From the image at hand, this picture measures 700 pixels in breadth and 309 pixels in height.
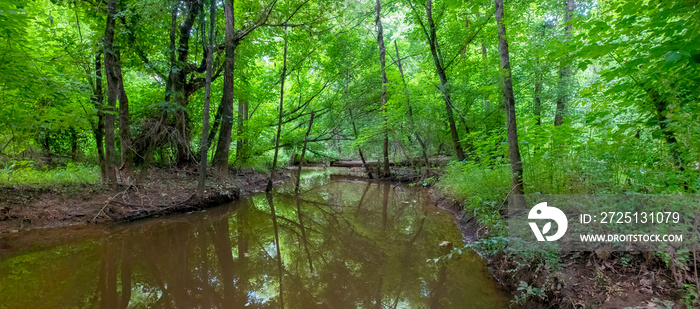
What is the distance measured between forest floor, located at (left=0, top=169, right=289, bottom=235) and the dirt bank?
7.22m

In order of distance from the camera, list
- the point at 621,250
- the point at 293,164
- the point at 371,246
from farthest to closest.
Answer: the point at 293,164 < the point at 371,246 < the point at 621,250

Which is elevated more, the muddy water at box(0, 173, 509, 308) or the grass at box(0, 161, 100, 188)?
the grass at box(0, 161, 100, 188)

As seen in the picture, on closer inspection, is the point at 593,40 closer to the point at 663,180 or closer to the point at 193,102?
the point at 663,180

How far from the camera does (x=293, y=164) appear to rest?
70.8ft

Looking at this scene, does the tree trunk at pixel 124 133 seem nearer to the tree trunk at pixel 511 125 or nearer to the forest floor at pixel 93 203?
the forest floor at pixel 93 203

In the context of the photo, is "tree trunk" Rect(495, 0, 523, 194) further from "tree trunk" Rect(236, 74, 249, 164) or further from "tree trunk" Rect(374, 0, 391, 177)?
"tree trunk" Rect(236, 74, 249, 164)

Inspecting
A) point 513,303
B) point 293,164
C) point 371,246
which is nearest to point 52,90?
point 371,246

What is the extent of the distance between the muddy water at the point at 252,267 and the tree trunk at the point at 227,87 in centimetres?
249

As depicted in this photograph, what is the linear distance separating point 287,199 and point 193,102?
15.5 ft

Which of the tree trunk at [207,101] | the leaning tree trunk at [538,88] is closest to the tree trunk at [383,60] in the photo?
the leaning tree trunk at [538,88]

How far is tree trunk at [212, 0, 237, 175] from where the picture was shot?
778 centimetres

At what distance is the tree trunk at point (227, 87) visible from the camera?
7.78m

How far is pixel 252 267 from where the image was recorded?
402 centimetres

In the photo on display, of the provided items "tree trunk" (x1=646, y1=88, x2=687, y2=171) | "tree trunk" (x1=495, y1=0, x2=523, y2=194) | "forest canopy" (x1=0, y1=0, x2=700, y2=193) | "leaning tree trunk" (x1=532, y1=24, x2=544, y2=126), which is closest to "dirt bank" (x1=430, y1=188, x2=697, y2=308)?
"forest canopy" (x1=0, y1=0, x2=700, y2=193)
